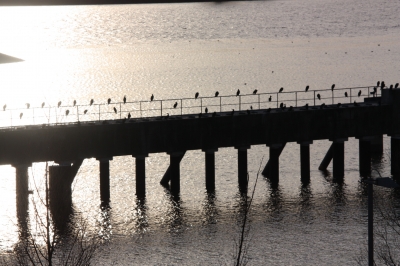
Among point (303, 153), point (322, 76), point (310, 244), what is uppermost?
point (322, 76)

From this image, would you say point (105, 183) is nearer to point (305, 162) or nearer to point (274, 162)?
point (274, 162)

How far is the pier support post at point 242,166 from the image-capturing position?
218 ft

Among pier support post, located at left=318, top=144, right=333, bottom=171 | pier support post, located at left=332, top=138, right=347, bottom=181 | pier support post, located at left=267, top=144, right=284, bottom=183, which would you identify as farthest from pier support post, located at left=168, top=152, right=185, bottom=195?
pier support post, located at left=318, top=144, right=333, bottom=171

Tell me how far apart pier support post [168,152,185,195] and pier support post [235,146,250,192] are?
15.2ft

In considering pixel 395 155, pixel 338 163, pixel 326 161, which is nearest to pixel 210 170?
pixel 338 163

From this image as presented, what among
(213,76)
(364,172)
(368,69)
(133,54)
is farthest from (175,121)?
(133,54)

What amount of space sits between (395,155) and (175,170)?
18.4m

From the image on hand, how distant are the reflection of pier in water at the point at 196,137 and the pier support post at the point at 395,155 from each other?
3.1 inches

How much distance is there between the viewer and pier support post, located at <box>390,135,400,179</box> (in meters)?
70.7

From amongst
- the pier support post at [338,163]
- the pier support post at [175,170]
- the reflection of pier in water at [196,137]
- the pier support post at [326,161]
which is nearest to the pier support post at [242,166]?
the reflection of pier in water at [196,137]

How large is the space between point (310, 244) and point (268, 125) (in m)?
15.2

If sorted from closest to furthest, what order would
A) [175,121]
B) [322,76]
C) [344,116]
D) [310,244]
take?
[310,244] → [175,121] → [344,116] → [322,76]

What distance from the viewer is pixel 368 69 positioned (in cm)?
15488

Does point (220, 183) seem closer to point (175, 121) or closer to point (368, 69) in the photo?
point (175, 121)
